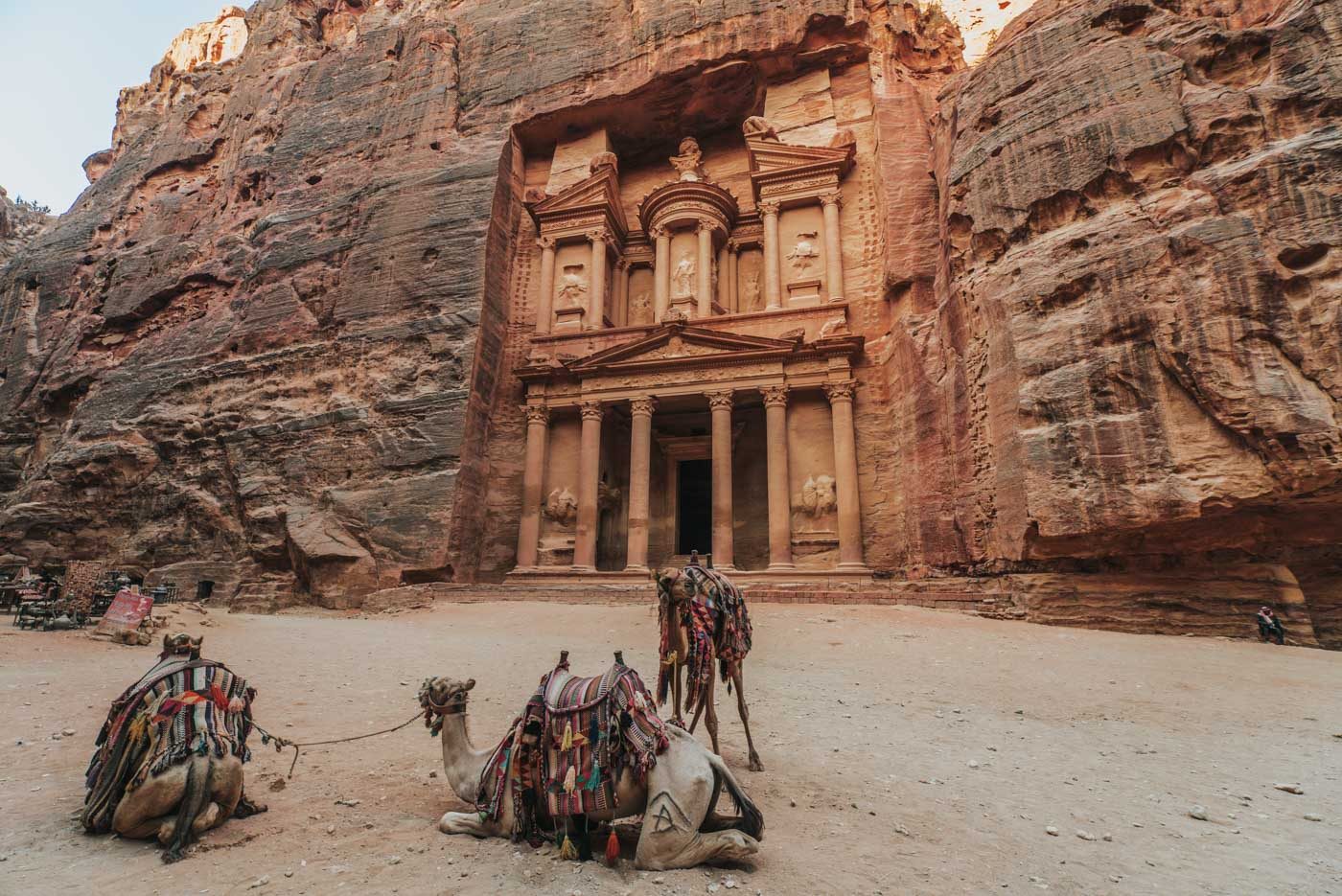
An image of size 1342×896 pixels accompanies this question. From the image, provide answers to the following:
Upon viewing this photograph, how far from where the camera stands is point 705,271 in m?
20.9

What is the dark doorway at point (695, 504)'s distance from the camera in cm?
2184

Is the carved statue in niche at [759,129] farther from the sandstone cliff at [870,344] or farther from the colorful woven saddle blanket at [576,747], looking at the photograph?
the colorful woven saddle blanket at [576,747]

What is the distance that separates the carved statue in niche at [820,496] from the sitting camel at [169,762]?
15.2m

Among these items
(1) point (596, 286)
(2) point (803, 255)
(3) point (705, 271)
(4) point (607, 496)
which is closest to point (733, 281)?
(3) point (705, 271)

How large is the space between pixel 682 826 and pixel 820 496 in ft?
48.7

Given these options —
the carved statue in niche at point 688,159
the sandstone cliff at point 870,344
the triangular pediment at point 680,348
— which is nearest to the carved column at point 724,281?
the carved statue in niche at point 688,159

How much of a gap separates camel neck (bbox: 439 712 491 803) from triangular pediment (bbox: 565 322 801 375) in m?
15.5

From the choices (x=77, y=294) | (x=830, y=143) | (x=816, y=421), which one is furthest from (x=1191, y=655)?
(x=77, y=294)

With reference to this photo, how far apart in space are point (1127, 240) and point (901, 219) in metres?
6.97

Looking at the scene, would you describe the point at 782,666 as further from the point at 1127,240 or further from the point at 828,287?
the point at 828,287

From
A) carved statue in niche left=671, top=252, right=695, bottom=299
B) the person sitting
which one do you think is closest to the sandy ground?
the person sitting

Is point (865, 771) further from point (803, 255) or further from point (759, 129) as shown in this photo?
point (759, 129)

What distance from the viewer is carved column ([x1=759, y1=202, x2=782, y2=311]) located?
20172 millimetres

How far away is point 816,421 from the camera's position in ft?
59.9
